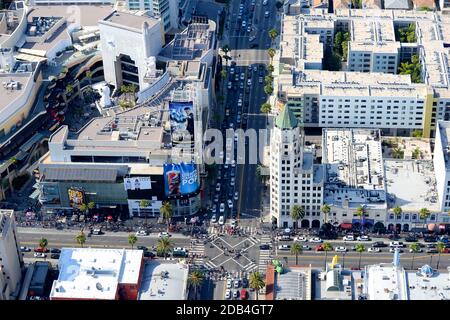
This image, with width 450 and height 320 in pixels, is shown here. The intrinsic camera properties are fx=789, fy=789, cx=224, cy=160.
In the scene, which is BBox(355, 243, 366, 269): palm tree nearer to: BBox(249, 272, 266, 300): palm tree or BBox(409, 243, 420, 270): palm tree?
BBox(409, 243, 420, 270): palm tree

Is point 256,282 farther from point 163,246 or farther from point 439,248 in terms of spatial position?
point 439,248

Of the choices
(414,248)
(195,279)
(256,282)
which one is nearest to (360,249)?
(414,248)

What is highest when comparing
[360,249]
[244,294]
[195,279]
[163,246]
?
[360,249]

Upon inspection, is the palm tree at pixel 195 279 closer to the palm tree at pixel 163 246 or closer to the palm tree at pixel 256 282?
the palm tree at pixel 163 246

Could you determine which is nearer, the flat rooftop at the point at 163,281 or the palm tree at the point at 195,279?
the flat rooftop at the point at 163,281

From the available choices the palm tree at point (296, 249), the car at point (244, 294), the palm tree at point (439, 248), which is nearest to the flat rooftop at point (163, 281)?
the car at point (244, 294)
